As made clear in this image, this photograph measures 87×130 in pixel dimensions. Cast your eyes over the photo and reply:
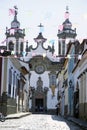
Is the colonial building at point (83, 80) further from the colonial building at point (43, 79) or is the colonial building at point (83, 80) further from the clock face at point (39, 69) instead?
the clock face at point (39, 69)

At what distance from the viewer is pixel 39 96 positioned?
69.5m

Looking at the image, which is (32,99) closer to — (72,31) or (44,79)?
(44,79)

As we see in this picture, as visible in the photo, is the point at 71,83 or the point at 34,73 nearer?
the point at 71,83

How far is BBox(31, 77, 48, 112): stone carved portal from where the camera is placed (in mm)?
68688

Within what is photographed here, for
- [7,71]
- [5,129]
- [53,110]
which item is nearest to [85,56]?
[7,71]

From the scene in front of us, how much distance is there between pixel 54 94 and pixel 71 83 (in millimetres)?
29074

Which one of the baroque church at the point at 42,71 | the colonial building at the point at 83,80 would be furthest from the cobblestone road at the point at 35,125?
the baroque church at the point at 42,71

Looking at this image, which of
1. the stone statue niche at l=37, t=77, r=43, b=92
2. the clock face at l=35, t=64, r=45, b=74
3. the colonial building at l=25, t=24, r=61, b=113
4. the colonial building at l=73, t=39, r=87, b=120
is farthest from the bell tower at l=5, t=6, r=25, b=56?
the colonial building at l=73, t=39, r=87, b=120

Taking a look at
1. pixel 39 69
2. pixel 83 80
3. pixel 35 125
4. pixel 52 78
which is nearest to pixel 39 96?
pixel 52 78

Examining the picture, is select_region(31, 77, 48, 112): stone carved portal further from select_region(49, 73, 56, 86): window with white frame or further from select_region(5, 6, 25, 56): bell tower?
select_region(5, 6, 25, 56): bell tower

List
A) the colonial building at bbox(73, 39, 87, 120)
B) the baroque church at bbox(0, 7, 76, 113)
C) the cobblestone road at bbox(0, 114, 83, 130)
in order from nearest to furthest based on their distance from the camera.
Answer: the cobblestone road at bbox(0, 114, 83, 130), the colonial building at bbox(73, 39, 87, 120), the baroque church at bbox(0, 7, 76, 113)

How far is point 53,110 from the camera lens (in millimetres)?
67562

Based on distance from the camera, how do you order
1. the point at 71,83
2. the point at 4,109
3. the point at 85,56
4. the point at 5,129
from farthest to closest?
the point at 71,83 < the point at 4,109 < the point at 85,56 < the point at 5,129

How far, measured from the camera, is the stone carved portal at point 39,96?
68.7 metres
